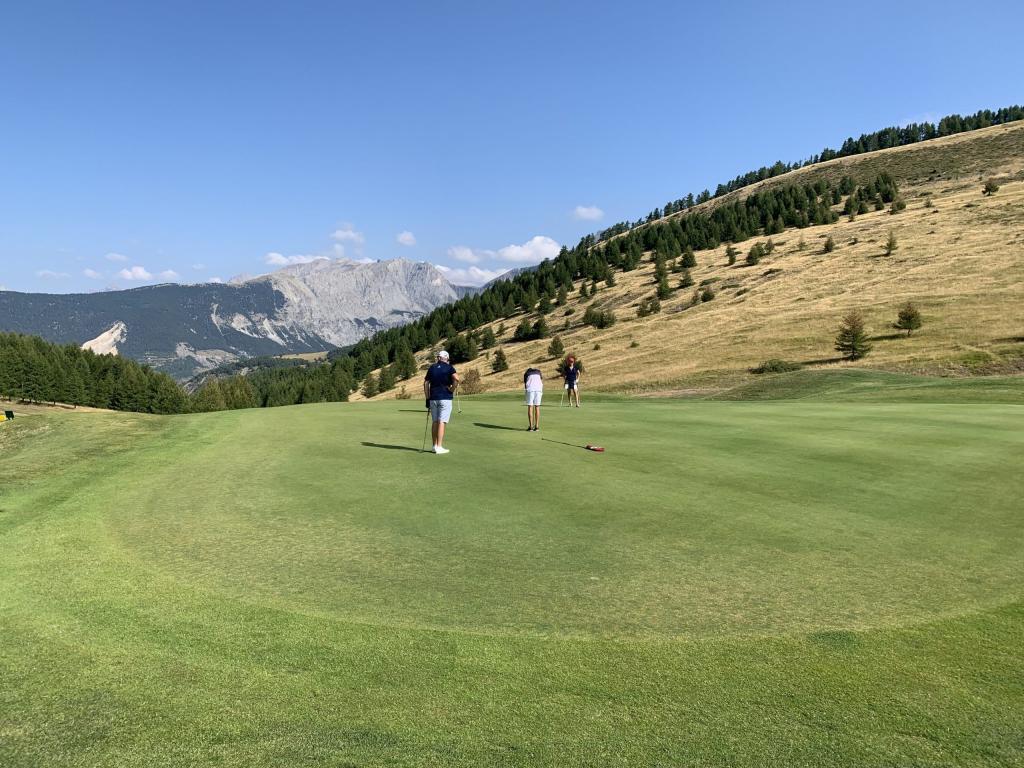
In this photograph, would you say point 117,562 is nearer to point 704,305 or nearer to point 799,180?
point 704,305

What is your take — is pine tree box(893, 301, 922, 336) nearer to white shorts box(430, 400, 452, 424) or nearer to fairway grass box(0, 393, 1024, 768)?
fairway grass box(0, 393, 1024, 768)

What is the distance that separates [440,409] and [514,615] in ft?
31.8

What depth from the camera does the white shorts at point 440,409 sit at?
49.7 feet

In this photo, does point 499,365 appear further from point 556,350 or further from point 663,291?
point 663,291

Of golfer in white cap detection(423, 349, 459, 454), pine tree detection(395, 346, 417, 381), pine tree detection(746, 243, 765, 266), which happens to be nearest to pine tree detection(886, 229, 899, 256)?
pine tree detection(746, 243, 765, 266)

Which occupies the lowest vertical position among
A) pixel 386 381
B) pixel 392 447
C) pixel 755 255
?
pixel 392 447

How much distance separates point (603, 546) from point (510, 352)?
104 meters

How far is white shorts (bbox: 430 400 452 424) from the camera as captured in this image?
15148 mm

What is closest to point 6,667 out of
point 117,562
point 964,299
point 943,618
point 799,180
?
point 117,562

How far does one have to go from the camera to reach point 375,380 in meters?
125

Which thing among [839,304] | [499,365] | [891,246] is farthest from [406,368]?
[891,246]

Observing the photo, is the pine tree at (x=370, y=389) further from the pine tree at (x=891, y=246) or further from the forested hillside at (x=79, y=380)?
the pine tree at (x=891, y=246)

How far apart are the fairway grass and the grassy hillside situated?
46577 mm

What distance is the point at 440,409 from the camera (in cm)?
1525
